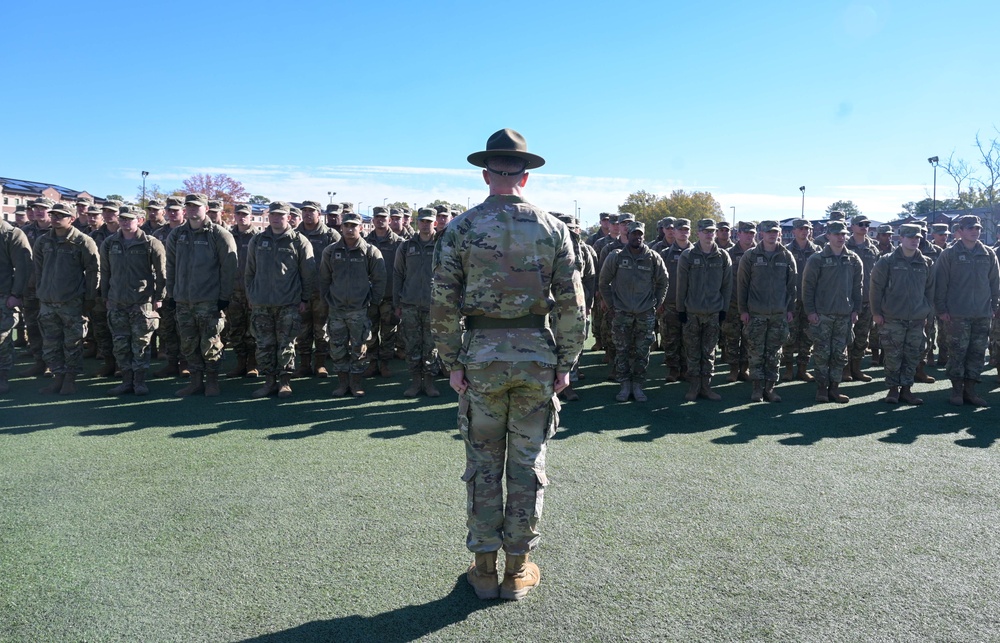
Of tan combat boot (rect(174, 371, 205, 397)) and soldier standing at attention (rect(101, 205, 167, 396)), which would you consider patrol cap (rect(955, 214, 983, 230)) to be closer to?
tan combat boot (rect(174, 371, 205, 397))

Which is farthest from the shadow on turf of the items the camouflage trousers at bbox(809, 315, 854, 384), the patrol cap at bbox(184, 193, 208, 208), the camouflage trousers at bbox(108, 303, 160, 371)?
the camouflage trousers at bbox(809, 315, 854, 384)

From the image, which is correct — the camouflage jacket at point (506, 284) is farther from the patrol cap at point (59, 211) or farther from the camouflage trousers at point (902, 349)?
the patrol cap at point (59, 211)

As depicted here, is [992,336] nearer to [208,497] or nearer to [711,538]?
[711,538]

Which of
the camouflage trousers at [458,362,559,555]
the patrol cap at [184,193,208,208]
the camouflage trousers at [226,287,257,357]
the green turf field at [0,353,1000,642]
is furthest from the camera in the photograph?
the camouflage trousers at [226,287,257,357]

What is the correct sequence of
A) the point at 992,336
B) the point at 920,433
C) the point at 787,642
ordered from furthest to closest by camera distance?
the point at 992,336, the point at 920,433, the point at 787,642

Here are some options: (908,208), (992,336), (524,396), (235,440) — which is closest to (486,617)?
(524,396)

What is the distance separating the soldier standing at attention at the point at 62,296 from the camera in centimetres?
793

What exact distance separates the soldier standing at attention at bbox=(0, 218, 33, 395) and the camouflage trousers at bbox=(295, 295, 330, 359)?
3423mm

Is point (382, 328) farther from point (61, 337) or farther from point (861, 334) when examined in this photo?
point (861, 334)

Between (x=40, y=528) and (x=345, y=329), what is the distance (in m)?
4.38

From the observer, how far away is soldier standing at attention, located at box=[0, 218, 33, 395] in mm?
7957

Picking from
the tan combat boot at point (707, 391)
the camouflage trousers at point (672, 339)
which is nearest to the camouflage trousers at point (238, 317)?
the camouflage trousers at point (672, 339)

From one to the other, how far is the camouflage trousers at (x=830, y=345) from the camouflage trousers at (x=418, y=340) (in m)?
4.91

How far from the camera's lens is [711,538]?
400 centimetres
